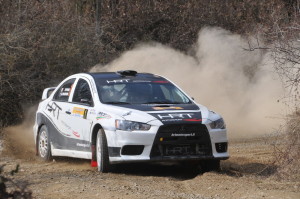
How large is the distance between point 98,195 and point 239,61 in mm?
15019

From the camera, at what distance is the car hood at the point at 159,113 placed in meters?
10.8

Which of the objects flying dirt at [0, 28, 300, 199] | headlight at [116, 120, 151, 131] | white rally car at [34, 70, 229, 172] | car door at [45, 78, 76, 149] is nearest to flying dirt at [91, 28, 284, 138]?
flying dirt at [0, 28, 300, 199]

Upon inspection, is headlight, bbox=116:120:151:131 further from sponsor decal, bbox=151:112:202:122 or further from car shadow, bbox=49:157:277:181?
car shadow, bbox=49:157:277:181

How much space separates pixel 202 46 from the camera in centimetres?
2475

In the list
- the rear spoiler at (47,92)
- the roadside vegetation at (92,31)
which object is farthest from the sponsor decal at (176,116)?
the rear spoiler at (47,92)

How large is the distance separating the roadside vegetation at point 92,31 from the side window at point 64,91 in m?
3.80

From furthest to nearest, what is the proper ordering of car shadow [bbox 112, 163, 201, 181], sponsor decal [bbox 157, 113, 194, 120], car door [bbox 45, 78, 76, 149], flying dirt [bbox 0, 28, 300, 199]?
car door [bbox 45, 78, 76, 149] < car shadow [bbox 112, 163, 201, 181] < sponsor decal [bbox 157, 113, 194, 120] < flying dirt [bbox 0, 28, 300, 199]

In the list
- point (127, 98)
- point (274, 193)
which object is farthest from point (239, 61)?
point (274, 193)

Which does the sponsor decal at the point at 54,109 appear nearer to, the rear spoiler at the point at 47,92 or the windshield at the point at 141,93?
the rear spoiler at the point at 47,92

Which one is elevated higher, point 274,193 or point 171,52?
point 171,52

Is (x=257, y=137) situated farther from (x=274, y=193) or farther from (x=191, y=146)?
(x=274, y=193)

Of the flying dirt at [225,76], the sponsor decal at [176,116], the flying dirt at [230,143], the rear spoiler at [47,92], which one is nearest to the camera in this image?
the flying dirt at [230,143]

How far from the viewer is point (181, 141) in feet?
35.5

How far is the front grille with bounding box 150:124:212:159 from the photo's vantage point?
10.7m
